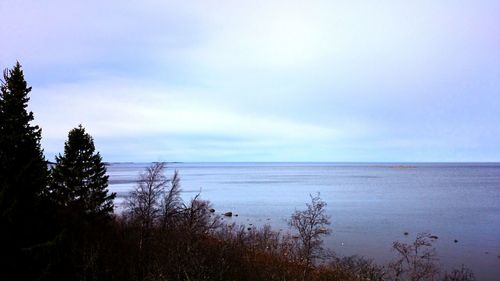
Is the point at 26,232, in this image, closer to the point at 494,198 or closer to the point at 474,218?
the point at 474,218

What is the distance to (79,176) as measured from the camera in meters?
31.6

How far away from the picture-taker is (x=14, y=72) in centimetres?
1967

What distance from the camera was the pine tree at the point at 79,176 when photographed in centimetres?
3086

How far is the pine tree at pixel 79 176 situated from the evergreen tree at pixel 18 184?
508 inches

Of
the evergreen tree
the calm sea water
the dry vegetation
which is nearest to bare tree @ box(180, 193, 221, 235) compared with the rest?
the dry vegetation

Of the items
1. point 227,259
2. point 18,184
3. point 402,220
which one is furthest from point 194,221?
point 402,220

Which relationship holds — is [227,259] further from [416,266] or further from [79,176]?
[416,266]

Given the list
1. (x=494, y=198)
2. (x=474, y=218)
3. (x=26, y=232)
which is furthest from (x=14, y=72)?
(x=494, y=198)

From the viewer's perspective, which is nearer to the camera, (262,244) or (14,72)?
(14,72)

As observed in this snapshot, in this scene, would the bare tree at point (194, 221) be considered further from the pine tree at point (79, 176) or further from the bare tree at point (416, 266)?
the bare tree at point (416, 266)

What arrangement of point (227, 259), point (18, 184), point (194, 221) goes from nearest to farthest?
point (18, 184) → point (227, 259) → point (194, 221)

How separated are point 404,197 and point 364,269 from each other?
5990 centimetres

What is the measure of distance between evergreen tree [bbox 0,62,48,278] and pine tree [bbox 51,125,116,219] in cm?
1289

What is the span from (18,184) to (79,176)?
49.9ft
